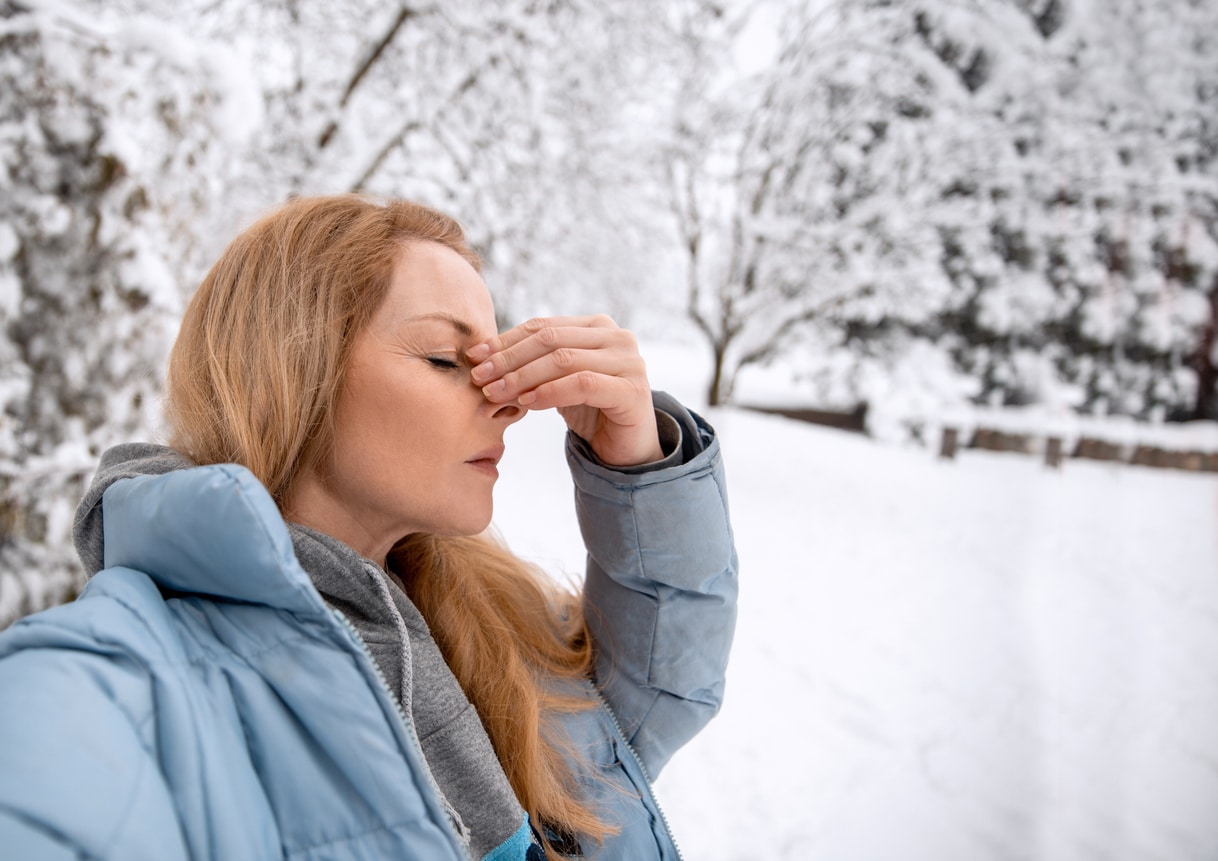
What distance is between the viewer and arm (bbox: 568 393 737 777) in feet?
3.37

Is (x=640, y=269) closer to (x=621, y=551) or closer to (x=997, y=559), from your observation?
(x=997, y=559)

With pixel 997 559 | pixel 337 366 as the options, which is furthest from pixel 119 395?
pixel 997 559

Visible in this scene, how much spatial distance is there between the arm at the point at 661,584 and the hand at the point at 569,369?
111 mm

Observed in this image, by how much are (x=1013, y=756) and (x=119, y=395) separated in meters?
3.95

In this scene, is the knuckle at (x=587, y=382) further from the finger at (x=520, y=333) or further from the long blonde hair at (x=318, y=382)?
the long blonde hair at (x=318, y=382)

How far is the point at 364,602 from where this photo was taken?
824 millimetres

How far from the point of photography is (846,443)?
24.5 feet

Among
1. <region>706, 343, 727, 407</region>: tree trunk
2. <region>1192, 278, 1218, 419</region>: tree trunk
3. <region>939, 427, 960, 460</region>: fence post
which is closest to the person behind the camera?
Answer: <region>1192, 278, 1218, 419</region>: tree trunk

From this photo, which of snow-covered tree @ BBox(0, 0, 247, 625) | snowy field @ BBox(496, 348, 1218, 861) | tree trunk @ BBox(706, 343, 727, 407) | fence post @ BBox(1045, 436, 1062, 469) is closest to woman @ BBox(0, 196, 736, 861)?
snowy field @ BBox(496, 348, 1218, 861)

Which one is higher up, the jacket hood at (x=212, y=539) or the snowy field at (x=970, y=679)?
the jacket hood at (x=212, y=539)

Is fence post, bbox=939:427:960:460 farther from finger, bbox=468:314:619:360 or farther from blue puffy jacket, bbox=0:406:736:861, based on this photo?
blue puffy jacket, bbox=0:406:736:861

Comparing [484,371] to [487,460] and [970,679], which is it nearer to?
[487,460]

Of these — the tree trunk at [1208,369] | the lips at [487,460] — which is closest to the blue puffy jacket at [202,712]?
the lips at [487,460]

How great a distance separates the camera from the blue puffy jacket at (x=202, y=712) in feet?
1.57
